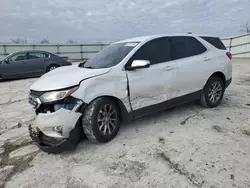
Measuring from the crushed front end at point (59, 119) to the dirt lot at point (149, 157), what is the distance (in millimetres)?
222

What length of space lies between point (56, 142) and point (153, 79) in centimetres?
187

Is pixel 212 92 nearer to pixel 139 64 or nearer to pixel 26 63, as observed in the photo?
pixel 139 64

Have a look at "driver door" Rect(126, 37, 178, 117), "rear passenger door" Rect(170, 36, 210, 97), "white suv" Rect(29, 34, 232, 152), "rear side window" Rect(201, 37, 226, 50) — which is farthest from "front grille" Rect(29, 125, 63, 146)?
"rear side window" Rect(201, 37, 226, 50)

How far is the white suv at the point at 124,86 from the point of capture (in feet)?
8.80

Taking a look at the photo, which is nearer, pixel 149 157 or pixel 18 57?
pixel 149 157

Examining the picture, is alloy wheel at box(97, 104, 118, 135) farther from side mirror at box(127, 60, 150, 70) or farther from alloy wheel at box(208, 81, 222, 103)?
alloy wheel at box(208, 81, 222, 103)

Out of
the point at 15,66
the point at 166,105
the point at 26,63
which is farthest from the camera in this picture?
the point at 26,63

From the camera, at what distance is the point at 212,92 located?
170 inches

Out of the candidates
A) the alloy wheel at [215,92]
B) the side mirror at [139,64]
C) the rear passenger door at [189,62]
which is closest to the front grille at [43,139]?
the side mirror at [139,64]

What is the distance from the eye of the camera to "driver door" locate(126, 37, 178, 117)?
127 inches

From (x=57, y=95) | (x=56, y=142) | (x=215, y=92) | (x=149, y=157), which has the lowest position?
(x=149, y=157)

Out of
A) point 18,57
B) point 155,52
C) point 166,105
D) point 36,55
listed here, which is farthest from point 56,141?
point 36,55

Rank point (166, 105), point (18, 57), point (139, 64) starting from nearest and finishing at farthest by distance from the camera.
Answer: point (139, 64) → point (166, 105) → point (18, 57)

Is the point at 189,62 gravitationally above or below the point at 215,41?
below
